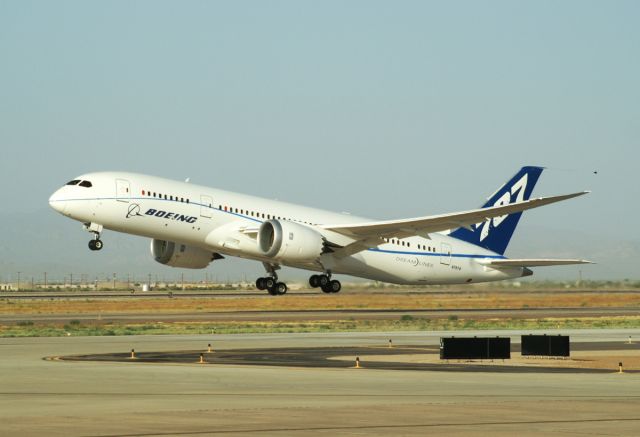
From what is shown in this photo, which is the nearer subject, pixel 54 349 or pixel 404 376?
pixel 404 376

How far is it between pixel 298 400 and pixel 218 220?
3659 cm

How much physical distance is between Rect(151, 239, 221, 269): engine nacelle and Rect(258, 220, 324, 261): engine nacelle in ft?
15.6

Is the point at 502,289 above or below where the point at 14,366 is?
above

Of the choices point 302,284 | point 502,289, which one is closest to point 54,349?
point 302,284

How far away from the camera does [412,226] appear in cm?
6153

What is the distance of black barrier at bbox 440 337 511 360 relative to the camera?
33.7 meters

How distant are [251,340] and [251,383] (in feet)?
57.9

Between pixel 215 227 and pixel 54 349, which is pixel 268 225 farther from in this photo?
pixel 54 349

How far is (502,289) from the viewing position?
89.9 m

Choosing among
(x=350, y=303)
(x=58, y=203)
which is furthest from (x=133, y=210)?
(x=350, y=303)

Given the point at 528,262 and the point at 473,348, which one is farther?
the point at 528,262

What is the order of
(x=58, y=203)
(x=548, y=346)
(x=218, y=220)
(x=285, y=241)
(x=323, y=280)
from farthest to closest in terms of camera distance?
1. (x=323, y=280)
2. (x=285, y=241)
3. (x=218, y=220)
4. (x=58, y=203)
5. (x=548, y=346)

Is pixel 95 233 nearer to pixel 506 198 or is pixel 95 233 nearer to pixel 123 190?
pixel 123 190

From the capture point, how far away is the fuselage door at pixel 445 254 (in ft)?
226
